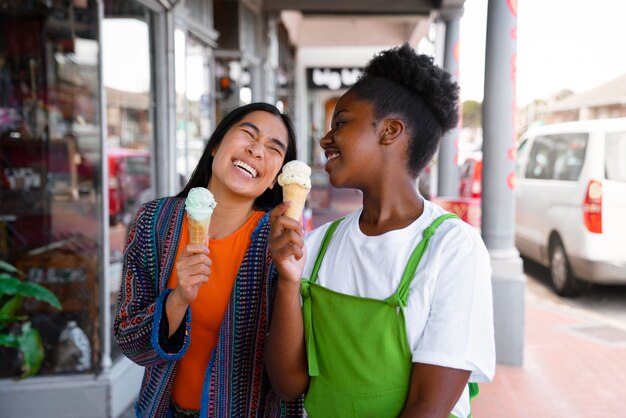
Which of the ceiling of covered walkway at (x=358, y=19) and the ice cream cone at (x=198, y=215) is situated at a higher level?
the ceiling of covered walkway at (x=358, y=19)

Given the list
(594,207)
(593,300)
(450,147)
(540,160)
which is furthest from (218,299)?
(450,147)

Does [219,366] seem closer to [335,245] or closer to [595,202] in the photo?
[335,245]

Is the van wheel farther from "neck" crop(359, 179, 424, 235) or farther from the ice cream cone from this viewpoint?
the ice cream cone

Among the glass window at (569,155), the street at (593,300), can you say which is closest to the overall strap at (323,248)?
the street at (593,300)

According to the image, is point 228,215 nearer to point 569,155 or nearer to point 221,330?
point 221,330

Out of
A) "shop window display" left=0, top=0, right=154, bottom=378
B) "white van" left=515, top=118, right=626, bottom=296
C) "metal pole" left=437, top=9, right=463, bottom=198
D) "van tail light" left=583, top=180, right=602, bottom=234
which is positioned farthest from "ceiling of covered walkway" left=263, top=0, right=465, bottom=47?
"shop window display" left=0, top=0, right=154, bottom=378

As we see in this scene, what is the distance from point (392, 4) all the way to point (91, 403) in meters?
7.88

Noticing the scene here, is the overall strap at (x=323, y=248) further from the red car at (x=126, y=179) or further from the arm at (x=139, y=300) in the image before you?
the red car at (x=126, y=179)

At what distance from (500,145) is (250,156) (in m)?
3.55

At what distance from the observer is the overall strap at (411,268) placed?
1.39 m

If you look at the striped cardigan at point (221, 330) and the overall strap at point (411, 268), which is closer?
the overall strap at point (411, 268)

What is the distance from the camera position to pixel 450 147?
9047 millimetres

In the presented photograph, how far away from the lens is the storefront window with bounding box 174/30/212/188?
17.7 ft

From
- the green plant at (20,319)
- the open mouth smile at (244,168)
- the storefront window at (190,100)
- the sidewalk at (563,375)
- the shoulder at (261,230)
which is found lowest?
the sidewalk at (563,375)
